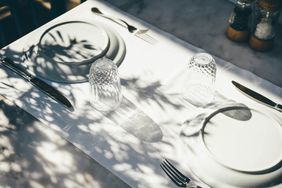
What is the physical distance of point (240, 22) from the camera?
1.36 metres

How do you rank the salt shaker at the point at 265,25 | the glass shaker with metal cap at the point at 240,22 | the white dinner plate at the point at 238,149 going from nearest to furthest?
the white dinner plate at the point at 238,149 → the salt shaker at the point at 265,25 → the glass shaker with metal cap at the point at 240,22

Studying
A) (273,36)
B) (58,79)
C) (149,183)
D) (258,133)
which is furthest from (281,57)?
(58,79)

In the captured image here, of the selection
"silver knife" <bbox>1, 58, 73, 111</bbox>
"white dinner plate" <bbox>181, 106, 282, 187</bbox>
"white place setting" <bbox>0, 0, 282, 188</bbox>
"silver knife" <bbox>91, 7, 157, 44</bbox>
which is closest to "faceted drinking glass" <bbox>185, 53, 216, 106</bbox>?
"white place setting" <bbox>0, 0, 282, 188</bbox>

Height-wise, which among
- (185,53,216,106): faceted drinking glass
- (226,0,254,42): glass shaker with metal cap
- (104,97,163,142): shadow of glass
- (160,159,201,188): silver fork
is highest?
(226,0,254,42): glass shaker with metal cap

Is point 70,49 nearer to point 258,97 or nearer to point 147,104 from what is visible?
point 147,104

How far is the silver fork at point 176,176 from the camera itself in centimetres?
94

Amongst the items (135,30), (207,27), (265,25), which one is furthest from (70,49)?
(265,25)

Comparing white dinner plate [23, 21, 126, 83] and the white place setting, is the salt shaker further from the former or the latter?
white dinner plate [23, 21, 126, 83]

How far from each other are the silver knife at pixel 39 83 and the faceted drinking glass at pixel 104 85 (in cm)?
10

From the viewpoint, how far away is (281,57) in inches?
53.2

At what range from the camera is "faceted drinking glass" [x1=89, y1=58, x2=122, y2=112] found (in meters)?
1.17

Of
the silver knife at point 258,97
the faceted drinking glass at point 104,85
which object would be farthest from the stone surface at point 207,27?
the faceted drinking glass at point 104,85

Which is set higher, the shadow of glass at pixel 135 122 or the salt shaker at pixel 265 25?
the salt shaker at pixel 265 25

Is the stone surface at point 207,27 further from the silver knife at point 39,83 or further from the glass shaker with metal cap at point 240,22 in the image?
the silver knife at point 39,83
